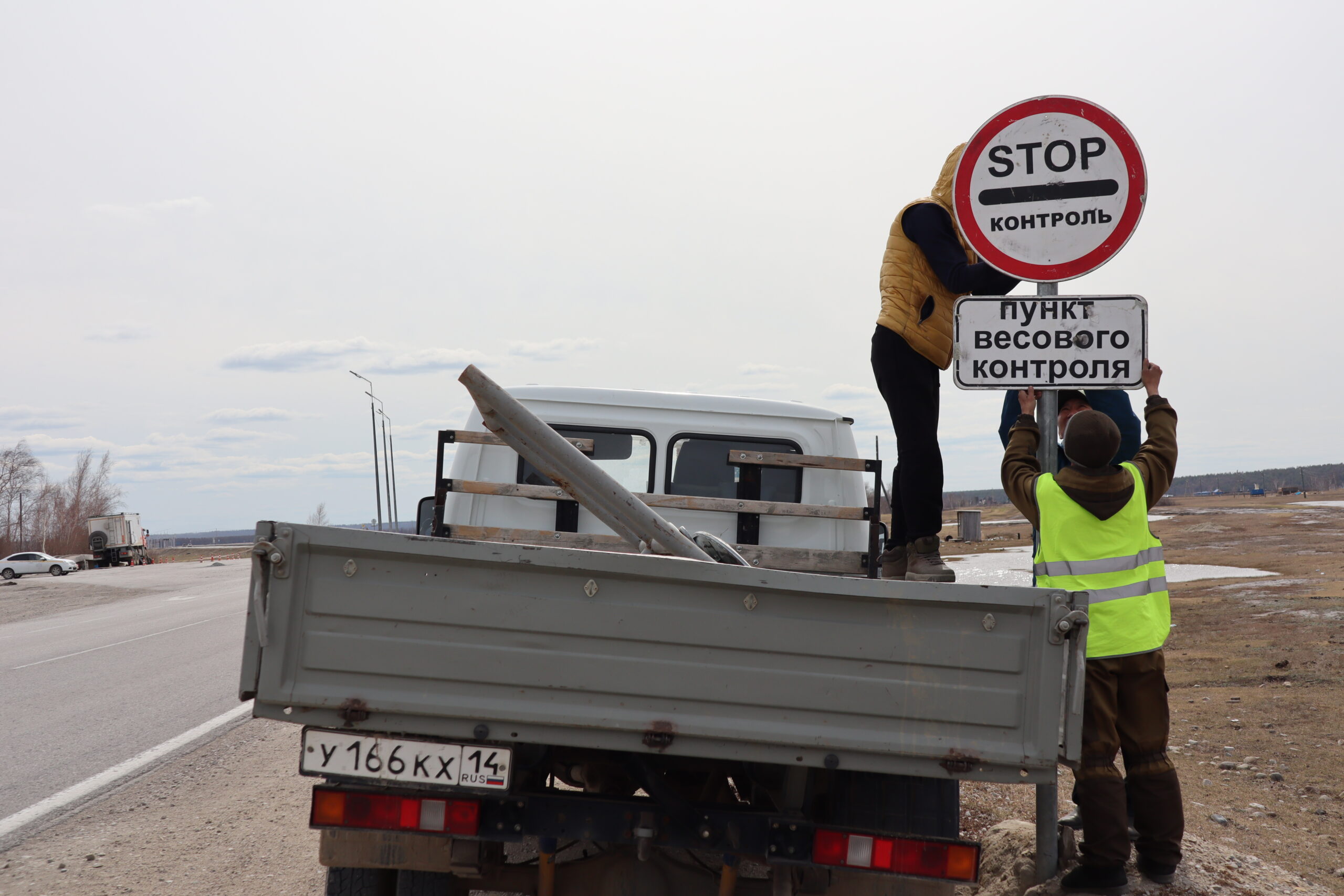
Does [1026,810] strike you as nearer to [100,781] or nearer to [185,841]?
[185,841]

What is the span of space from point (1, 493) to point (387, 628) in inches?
4189

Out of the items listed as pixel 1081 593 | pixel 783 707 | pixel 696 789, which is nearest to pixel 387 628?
pixel 783 707

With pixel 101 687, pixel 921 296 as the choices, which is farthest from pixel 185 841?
pixel 101 687

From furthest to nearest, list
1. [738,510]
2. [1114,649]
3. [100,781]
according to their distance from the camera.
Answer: [100,781] → [738,510] → [1114,649]

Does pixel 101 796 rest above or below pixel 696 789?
below

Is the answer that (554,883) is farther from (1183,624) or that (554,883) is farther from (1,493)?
(1,493)

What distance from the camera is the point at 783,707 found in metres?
2.59

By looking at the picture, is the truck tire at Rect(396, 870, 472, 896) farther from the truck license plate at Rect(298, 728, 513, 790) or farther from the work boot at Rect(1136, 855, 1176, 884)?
the work boot at Rect(1136, 855, 1176, 884)

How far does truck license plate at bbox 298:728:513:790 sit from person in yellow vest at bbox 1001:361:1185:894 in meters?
2.17

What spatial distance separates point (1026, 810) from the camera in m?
5.11

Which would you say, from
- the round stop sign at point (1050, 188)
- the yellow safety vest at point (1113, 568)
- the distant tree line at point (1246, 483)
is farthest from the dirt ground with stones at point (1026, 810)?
the distant tree line at point (1246, 483)

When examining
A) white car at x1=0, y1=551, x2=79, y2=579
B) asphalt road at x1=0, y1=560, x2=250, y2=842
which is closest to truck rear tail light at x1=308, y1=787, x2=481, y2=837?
asphalt road at x1=0, y1=560, x2=250, y2=842

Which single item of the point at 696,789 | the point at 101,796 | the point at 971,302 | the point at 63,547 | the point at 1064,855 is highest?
the point at 971,302

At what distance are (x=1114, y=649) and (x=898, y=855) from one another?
1.34 meters
